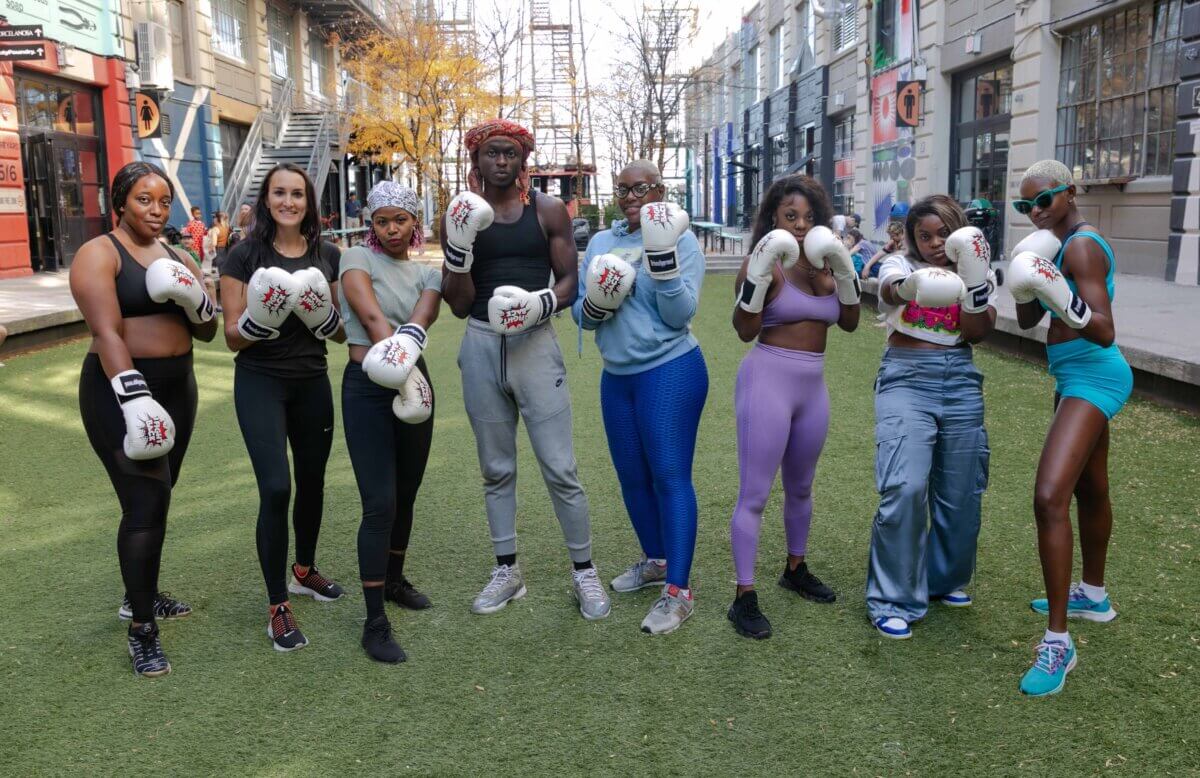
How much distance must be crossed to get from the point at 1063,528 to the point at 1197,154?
9938mm

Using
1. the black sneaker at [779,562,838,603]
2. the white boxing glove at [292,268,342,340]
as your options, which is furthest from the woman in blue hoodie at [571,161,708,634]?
the white boxing glove at [292,268,342,340]

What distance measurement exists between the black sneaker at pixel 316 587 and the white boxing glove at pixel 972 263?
2656 millimetres

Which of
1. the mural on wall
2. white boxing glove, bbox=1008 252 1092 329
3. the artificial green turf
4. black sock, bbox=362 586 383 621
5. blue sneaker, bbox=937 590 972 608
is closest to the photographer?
the artificial green turf

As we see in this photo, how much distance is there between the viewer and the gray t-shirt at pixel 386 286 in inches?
134

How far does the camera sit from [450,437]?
6.65 m

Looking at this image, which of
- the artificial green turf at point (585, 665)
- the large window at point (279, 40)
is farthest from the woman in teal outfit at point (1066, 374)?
the large window at point (279, 40)

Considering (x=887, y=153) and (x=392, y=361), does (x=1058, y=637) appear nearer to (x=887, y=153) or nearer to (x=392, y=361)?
(x=392, y=361)

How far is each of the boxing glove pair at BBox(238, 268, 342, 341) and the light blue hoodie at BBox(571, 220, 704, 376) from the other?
0.88 metres

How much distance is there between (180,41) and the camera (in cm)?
2131

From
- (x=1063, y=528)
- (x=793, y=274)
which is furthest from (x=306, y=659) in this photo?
(x=1063, y=528)

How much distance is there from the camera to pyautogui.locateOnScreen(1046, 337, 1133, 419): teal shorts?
10.2ft

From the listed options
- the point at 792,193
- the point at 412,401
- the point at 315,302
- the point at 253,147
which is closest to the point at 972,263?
the point at 792,193

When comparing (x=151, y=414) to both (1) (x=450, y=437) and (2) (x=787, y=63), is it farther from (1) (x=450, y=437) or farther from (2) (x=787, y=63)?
(2) (x=787, y=63)

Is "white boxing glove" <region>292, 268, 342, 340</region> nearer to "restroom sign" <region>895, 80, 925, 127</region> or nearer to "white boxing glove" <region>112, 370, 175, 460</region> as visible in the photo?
"white boxing glove" <region>112, 370, 175, 460</region>
